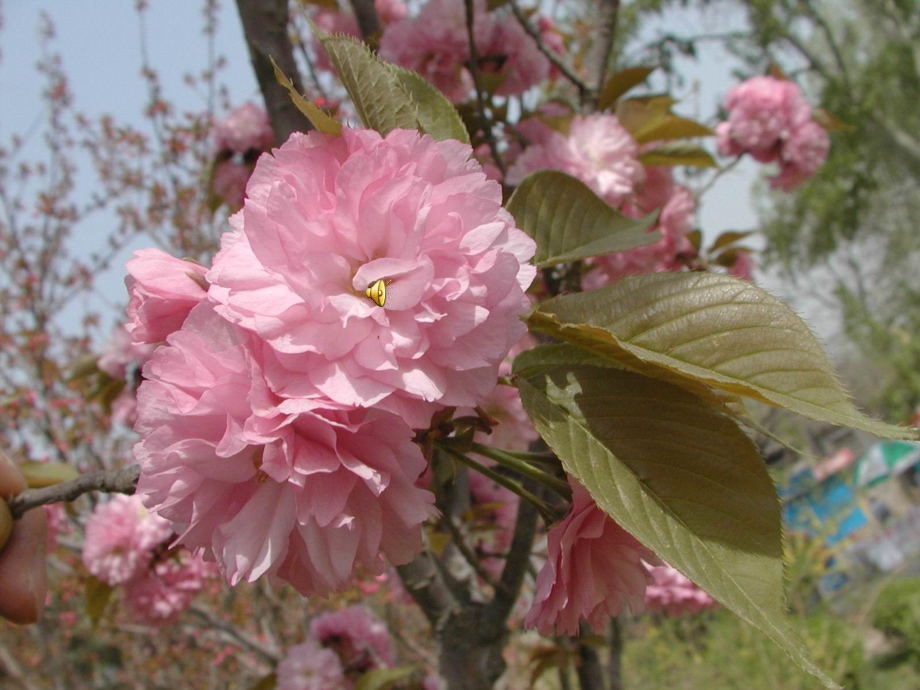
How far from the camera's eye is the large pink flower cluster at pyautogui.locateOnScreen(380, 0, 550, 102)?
149cm

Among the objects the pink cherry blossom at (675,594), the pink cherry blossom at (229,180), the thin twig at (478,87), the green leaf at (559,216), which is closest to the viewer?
the green leaf at (559,216)

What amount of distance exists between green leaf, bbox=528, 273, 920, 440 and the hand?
65 centimetres

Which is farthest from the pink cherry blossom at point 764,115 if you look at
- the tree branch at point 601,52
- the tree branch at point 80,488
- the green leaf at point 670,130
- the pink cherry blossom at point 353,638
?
the tree branch at point 80,488

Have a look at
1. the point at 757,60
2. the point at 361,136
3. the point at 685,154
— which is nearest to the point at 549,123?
the point at 685,154

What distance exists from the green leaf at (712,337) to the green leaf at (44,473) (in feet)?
2.46

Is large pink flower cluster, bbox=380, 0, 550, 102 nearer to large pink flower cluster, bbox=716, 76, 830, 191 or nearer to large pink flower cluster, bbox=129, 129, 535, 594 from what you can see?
large pink flower cluster, bbox=716, 76, 830, 191

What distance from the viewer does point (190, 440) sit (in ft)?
1.44

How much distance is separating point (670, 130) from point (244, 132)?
1.02 m

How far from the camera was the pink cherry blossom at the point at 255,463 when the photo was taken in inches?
17.3

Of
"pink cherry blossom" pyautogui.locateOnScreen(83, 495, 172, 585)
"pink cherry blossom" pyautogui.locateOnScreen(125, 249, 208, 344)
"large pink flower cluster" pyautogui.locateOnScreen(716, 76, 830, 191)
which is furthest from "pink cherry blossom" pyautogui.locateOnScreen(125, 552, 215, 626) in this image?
"large pink flower cluster" pyautogui.locateOnScreen(716, 76, 830, 191)

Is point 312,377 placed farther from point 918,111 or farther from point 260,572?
point 918,111

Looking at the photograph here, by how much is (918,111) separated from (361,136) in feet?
50.6

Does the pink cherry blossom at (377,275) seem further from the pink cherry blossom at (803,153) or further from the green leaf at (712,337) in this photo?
the pink cherry blossom at (803,153)

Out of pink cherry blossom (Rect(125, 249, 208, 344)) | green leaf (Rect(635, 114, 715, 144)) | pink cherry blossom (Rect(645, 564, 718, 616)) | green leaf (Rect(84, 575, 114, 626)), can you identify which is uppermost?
green leaf (Rect(635, 114, 715, 144))
